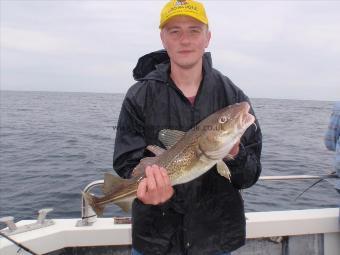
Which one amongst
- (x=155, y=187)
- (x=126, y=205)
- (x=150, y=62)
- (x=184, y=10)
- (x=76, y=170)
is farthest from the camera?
(x=76, y=170)

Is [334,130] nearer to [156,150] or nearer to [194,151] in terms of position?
[194,151]

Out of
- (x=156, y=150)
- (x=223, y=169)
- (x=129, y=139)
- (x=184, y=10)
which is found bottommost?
(x=223, y=169)

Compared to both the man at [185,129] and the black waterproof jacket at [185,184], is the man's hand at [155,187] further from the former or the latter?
the black waterproof jacket at [185,184]

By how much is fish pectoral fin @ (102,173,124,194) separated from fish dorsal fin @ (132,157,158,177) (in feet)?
0.59

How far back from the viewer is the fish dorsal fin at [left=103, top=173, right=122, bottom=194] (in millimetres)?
3568

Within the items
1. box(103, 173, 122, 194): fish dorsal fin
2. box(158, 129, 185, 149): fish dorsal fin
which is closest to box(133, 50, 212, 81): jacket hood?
box(158, 129, 185, 149): fish dorsal fin

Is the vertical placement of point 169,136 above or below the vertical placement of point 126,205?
above

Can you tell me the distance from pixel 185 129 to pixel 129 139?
21.2 inches

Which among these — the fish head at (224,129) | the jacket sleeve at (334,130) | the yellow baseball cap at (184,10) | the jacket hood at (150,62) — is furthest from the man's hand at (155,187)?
the jacket sleeve at (334,130)

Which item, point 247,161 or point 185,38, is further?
point 185,38

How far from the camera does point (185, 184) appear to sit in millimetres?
3605

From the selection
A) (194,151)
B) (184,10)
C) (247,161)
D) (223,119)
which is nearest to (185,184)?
(194,151)

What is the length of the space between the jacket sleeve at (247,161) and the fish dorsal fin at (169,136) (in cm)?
50

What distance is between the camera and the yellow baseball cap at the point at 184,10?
3.66 meters
